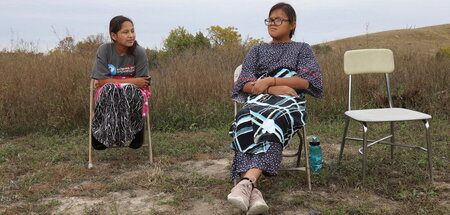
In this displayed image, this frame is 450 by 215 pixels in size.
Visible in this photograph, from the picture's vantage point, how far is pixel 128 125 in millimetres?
4082

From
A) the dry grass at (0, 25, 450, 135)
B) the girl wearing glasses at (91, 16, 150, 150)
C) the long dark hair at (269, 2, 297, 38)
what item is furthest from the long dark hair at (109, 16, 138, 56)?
the dry grass at (0, 25, 450, 135)

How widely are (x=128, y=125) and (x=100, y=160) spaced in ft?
1.92

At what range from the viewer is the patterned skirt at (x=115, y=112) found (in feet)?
13.0

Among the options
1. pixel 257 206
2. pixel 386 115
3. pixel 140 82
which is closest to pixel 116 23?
pixel 140 82

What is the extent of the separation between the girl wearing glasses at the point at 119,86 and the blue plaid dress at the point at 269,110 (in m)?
1.09

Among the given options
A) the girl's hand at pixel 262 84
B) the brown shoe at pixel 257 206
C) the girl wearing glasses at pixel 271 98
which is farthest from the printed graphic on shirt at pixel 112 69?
the brown shoe at pixel 257 206

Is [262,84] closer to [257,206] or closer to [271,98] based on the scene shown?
[271,98]

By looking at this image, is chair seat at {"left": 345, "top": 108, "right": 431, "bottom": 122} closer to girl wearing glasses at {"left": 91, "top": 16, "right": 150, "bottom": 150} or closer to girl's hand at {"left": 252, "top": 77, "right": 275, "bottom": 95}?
girl's hand at {"left": 252, "top": 77, "right": 275, "bottom": 95}

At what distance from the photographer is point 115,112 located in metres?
4.00

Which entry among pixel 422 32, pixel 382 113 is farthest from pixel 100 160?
pixel 422 32

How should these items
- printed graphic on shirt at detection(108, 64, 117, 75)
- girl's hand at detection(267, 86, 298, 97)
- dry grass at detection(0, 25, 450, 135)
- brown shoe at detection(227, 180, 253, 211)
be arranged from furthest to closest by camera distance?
dry grass at detection(0, 25, 450, 135), printed graphic on shirt at detection(108, 64, 117, 75), girl's hand at detection(267, 86, 298, 97), brown shoe at detection(227, 180, 253, 211)

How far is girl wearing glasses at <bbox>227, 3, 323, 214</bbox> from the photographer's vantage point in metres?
2.99

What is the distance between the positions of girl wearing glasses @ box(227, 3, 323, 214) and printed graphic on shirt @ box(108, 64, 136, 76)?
122 cm

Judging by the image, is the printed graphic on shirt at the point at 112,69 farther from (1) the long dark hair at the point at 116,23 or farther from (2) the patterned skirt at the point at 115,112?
(1) the long dark hair at the point at 116,23
